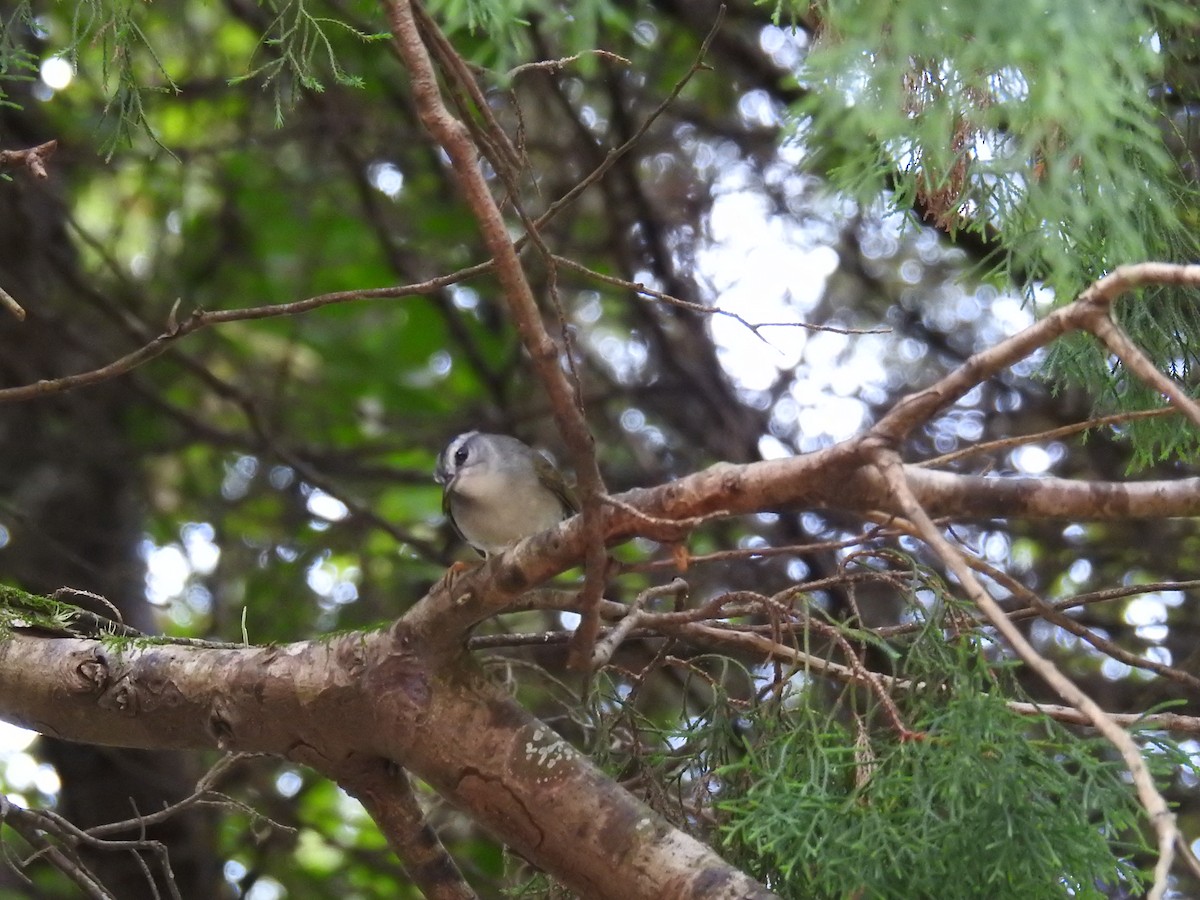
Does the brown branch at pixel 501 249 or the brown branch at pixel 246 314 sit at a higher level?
the brown branch at pixel 246 314

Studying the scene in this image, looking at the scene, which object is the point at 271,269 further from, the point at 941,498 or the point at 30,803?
the point at 941,498

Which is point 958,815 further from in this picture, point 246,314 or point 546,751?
point 246,314

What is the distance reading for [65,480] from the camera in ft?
16.5

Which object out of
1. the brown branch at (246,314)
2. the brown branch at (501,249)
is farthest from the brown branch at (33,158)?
the brown branch at (501,249)

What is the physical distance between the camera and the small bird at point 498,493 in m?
3.71

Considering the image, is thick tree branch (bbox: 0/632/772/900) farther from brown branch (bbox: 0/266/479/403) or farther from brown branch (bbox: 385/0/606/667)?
brown branch (bbox: 385/0/606/667)

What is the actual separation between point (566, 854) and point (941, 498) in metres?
0.89

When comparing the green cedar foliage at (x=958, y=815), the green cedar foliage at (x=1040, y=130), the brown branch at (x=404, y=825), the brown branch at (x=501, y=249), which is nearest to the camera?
the green cedar foliage at (x=1040, y=130)

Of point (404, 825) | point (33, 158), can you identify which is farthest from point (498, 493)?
point (33, 158)

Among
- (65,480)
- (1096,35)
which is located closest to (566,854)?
(1096,35)

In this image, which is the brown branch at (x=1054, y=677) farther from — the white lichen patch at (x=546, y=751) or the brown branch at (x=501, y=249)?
the white lichen patch at (x=546, y=751)

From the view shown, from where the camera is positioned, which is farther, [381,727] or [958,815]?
[381,727]

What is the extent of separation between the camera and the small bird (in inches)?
146

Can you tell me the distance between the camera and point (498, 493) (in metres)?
3.71
